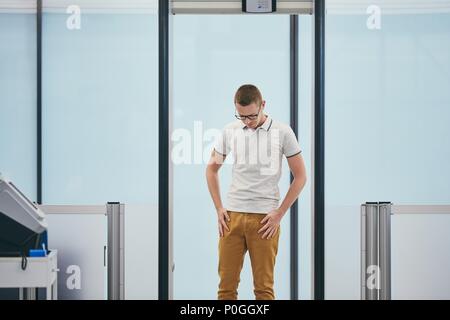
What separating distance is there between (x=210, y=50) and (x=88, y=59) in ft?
3.61

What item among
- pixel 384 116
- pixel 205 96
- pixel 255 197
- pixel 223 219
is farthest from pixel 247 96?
pixel 205 96

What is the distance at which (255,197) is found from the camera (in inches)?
132

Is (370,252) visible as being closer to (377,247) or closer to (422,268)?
(377,247)

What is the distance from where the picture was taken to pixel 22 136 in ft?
12.1

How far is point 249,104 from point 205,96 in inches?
43.7

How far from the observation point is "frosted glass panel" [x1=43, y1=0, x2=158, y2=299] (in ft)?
11.9

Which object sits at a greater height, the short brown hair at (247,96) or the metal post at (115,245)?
the short brown hair at (247,96)

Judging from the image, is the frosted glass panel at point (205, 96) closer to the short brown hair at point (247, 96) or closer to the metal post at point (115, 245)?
the metal post at point (115, 245)

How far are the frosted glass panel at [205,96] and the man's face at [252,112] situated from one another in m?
0.98

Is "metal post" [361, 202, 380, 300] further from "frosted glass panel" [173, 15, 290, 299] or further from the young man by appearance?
"frosted glass panel" [173, 15, 290, 299]

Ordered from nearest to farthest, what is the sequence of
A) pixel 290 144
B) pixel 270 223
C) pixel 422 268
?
pixel 270 223, pixel 290 144, pixel 422 268

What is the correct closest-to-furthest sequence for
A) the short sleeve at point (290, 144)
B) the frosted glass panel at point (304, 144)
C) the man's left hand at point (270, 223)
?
the man's left hand at point (270, 223)
the short sleeve at point (290, 144)
the frosted glass panel at point (304, 144)

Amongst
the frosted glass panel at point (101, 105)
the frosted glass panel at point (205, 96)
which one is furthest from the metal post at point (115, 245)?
the frosted glass panel at point (205, 96)

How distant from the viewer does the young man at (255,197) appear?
3355mm
